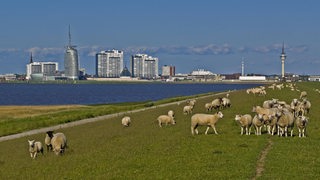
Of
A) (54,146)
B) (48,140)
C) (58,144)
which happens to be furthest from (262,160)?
→ (48,140)

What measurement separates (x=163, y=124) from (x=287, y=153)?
19156 millimetres

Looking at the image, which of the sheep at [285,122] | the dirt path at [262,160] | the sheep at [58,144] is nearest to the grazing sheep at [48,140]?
the sheep at [58,144]


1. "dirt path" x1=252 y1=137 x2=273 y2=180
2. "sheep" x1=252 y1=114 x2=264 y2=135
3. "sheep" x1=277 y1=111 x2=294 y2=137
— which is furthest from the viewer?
"sheep" x1=252 y1=114 x2=264 y2=135

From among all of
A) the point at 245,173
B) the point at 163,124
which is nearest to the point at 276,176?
the point at 245,173

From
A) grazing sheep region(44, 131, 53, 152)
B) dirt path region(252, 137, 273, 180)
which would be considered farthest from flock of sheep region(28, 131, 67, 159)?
dirt path region(252, 137, 273, 180)

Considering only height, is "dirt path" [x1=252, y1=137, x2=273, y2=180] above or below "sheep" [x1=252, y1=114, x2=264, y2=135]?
below

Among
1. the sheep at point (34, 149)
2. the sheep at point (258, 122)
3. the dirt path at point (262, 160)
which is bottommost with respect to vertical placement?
the sheep at point (34, 149)

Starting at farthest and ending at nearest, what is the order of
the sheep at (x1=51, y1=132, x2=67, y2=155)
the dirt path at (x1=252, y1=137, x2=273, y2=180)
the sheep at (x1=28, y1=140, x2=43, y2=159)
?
the sheep at (x1=28, y1=140, x2=43, y2=159) < the sheep at (x1=51, y1=132, x2=67, y2=155) < the dirt path at (x1=252, y1=137, x2=273, y2=180)

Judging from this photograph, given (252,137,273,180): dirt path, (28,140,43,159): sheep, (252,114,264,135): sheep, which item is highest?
(252,114,264,135): sheep

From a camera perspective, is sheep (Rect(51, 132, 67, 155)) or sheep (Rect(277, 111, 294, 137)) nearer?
sheep (Rect(51, 132, 67, 155))

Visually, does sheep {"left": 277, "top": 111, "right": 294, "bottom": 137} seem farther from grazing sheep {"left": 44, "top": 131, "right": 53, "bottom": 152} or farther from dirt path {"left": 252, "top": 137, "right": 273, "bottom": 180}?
grazing sheep {"left": 44, "top": 131, "right": 53, "bottom": 152}

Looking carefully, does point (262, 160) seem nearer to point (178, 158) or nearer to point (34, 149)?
point (178, 158)

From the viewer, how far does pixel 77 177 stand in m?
22.0

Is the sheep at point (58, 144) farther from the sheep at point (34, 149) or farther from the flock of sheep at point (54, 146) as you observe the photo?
the sheep at point (34, 149)
